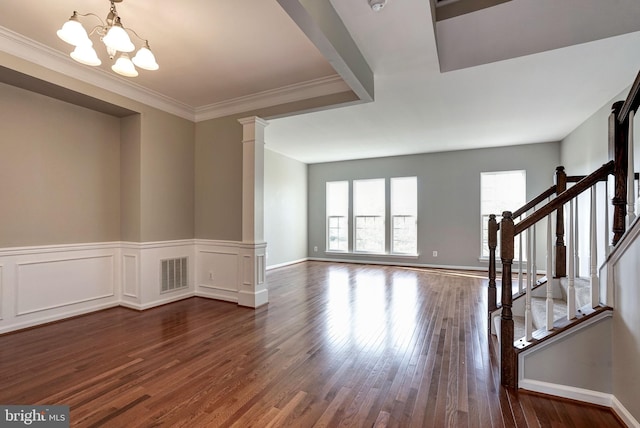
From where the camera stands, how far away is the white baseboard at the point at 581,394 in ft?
5.51

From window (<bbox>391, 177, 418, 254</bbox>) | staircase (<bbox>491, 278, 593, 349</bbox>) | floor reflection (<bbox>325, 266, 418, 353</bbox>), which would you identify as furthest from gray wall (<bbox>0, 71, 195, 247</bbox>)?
window (<bbox>391, 177, 418, 254</bbox>)

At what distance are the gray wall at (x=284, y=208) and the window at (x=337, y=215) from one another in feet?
2.32

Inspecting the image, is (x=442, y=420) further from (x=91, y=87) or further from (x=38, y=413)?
(x=91, y=87)

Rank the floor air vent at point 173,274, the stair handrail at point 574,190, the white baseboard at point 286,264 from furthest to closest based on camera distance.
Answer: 1. the white baseboard at point 286,264
2. the floor air vent at point 173,274
3. the stair handrail at point 574,190

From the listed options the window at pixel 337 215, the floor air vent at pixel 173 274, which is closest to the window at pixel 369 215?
the window at pixel 337 215

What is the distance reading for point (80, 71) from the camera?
3.15m

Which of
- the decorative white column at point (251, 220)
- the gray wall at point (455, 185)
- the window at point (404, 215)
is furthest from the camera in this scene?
the window at point (404, 215)

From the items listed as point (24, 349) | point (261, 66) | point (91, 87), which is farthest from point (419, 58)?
point (24, 349)

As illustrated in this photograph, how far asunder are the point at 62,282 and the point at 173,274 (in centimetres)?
117

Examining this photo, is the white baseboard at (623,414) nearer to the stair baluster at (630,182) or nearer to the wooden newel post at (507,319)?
the wooden newel post at (507,319)

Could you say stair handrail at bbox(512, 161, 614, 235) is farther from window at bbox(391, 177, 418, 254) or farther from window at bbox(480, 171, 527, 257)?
window at bbox(391, 177, 418, 254)

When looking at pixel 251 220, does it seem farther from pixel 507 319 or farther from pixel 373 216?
pixel 373 216

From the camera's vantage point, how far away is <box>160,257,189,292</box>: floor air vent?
4.05 m

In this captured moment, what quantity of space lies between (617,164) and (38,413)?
387 centimetres
